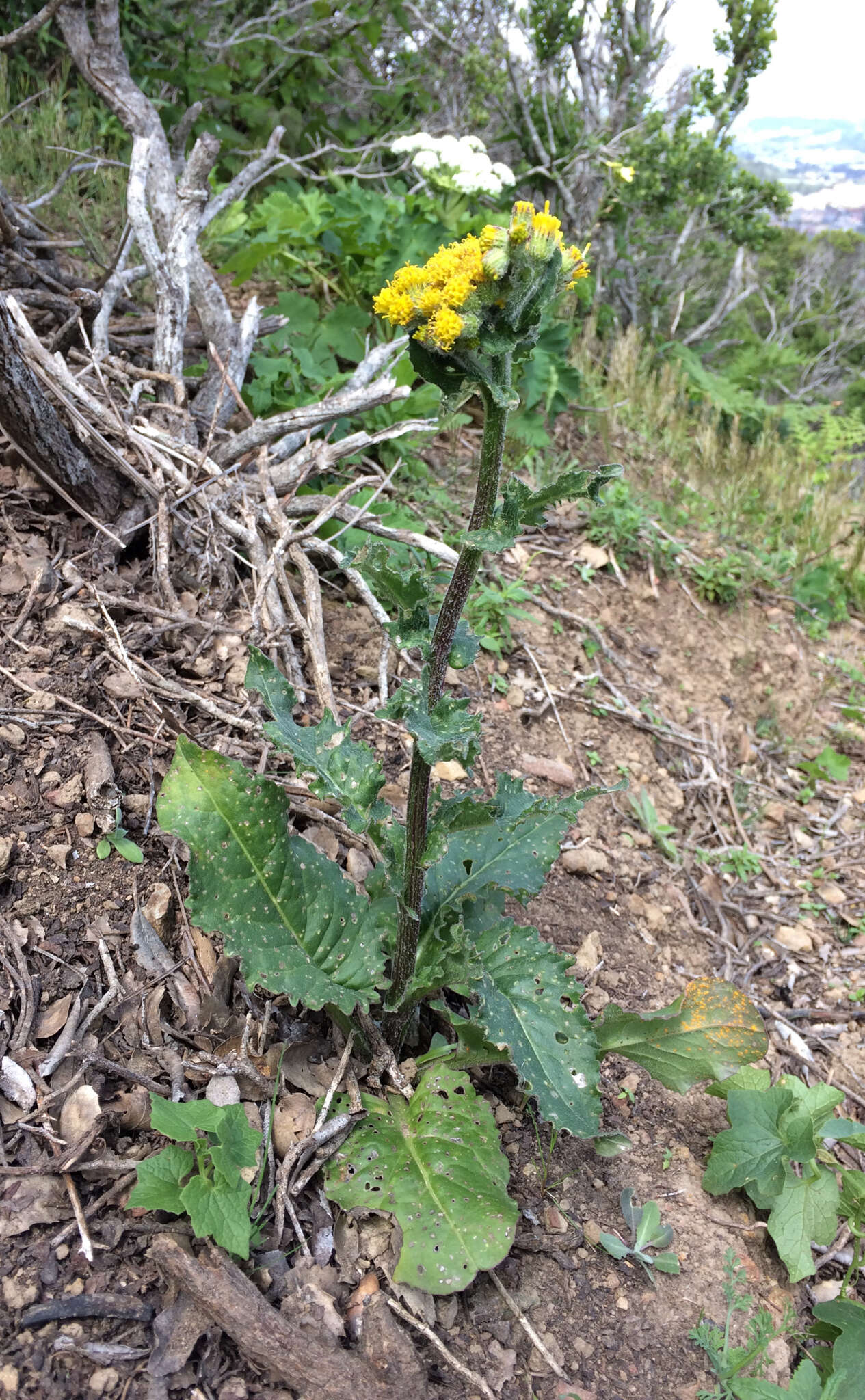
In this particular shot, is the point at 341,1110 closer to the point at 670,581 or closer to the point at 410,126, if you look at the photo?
the point at 670,581

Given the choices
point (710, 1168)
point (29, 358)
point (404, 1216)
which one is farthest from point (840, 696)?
point (29, 358)

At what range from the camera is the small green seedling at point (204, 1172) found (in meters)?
1.44

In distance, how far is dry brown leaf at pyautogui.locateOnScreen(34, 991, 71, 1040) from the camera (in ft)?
5.59

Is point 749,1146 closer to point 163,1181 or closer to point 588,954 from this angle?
point 588,954

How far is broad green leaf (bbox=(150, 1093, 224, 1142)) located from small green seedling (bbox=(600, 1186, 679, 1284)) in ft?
2.75

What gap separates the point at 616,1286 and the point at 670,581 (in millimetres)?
2943

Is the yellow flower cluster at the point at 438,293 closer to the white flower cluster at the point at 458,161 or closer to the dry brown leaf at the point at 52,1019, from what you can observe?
the dry brown leaf at the point at 52,1019

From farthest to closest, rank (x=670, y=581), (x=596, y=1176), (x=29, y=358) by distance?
(x=670, y=581), (x=29, y=358), (x=596, y=1176)

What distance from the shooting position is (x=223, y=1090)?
1727 mm

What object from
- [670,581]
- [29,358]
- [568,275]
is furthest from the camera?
[670,581]

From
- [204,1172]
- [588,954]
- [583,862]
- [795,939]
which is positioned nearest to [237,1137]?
[204,1172]

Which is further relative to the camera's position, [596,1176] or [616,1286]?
[596,1176]

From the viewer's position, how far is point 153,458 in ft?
8.64

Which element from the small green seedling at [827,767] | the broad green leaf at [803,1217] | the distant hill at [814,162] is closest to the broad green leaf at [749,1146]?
the broad green leaf at [803,1217]
